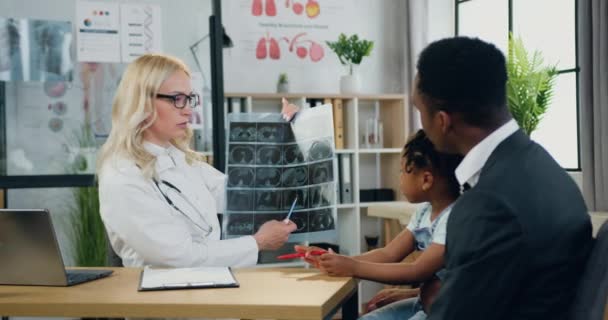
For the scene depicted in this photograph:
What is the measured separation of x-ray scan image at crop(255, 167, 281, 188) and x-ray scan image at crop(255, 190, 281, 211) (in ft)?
0.08

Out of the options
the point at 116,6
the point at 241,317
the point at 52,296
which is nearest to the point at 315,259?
the point at 241,317

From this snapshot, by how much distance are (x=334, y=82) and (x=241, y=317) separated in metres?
4.19

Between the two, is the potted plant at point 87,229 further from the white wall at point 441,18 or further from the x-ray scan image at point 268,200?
the white wall at point 441,18

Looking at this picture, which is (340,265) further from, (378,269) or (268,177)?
(268,177)

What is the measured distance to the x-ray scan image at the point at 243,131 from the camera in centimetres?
220

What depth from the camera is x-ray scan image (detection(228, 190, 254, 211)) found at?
7.07 feet

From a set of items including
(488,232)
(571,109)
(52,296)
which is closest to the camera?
(488,232)

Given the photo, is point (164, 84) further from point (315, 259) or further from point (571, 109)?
point (571, 109)

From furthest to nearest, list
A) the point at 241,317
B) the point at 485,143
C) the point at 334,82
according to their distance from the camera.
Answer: the point at 334,82 → the point at 241,317 → the point at 485,143

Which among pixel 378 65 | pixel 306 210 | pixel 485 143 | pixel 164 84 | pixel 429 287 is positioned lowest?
pixel 429 287

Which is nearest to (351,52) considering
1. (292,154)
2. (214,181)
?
(214,181)

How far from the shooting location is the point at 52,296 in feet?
5.43

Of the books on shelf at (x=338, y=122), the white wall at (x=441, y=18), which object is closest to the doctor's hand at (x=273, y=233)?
the books on shelf at (x=338, y=122)

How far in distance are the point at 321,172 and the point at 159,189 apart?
0.48 meters
